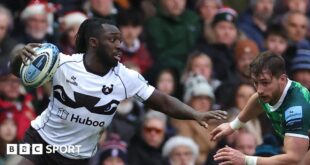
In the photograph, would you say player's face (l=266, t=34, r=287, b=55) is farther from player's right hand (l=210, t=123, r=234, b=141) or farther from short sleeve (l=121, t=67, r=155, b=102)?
short sleeve (l=121, t=67, r=155, b=102)

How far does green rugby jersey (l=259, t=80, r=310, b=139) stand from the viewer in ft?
33.1

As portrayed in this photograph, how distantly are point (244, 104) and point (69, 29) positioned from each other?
2.27m

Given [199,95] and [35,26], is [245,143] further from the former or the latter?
[35,26]

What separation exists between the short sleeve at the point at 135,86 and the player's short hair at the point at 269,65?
1088mm

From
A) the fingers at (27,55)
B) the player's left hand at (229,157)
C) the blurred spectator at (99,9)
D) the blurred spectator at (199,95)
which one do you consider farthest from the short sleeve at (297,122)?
the blurred spectator at (99,9)

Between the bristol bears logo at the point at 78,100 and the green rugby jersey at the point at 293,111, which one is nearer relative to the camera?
the green rugby jersey at the point at 293,111

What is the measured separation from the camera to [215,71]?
15117 millimetres

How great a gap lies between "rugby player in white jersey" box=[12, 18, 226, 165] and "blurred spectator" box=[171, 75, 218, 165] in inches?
120

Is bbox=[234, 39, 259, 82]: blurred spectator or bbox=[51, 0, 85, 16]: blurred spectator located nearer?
bbox=[51, 0, 85, 16]: blurred spectator

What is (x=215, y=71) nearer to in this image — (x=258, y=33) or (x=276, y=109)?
(x=258, y=33)

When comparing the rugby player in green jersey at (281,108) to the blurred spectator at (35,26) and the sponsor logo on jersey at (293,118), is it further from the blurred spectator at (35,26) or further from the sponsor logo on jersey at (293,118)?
the blurred spectator at (35,26)

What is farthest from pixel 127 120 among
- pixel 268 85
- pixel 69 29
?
pixel 268 85

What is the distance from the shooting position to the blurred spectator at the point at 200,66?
14625mm

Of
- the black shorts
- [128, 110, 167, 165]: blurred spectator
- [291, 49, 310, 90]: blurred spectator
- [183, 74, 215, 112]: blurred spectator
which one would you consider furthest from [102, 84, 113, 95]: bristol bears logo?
[291, 49, 310, 90]: blurred spectator
